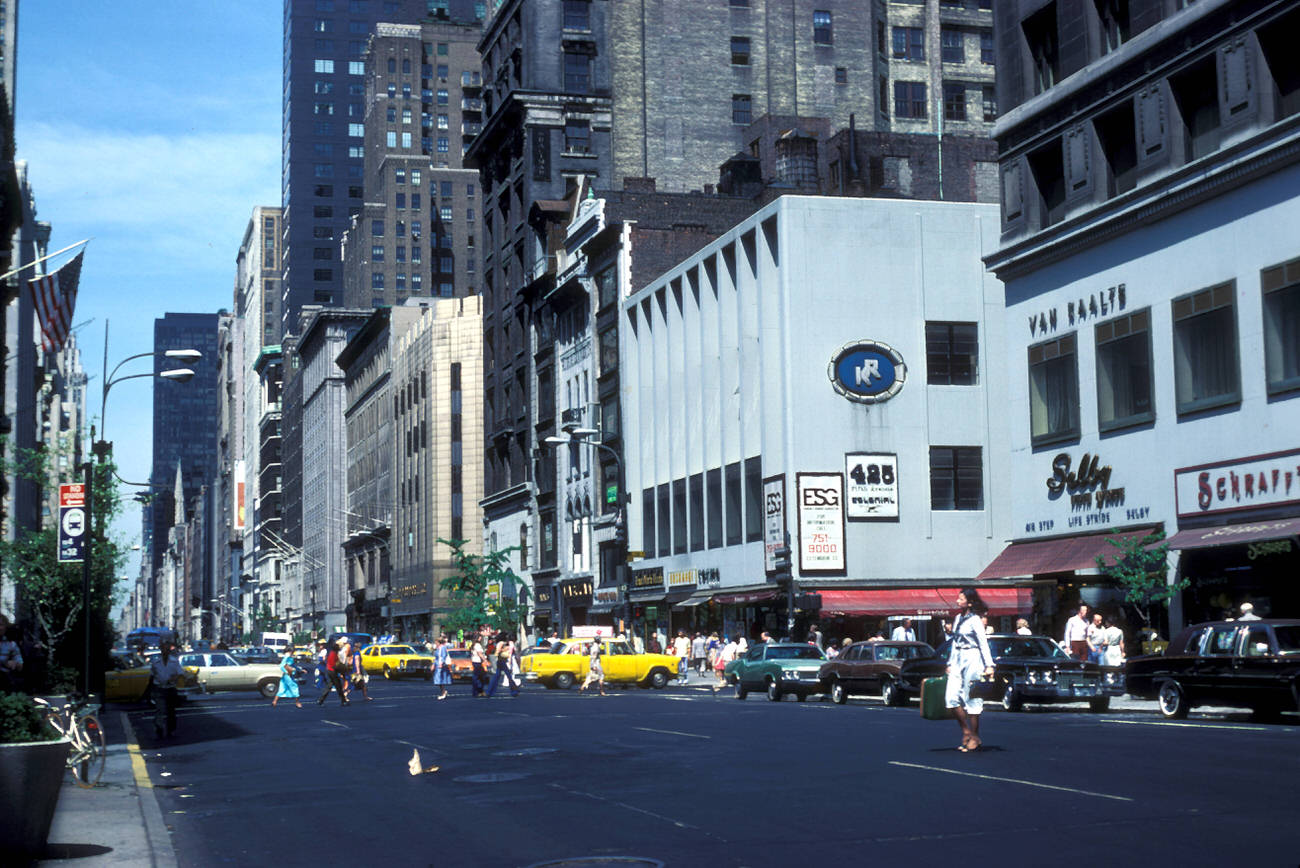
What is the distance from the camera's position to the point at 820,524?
54.9m

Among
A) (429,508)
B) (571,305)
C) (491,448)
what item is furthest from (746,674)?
(429,508)

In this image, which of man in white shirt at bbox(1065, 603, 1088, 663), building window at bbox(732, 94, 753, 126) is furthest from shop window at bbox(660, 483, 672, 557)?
man in white shirt at bbox(1065, 603, 1088, 663)

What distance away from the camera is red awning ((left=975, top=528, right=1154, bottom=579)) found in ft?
127

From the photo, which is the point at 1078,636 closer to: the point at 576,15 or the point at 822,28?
the point at 822,28

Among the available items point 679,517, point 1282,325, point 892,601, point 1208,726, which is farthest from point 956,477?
point 1208,726

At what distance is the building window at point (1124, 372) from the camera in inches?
1503

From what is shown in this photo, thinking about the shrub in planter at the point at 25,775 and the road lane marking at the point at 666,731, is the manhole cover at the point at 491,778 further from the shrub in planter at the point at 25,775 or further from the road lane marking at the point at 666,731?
the shrub in planter at the point at 25,775

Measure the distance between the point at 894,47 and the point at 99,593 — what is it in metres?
52.1

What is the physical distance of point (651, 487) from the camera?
70.4 m

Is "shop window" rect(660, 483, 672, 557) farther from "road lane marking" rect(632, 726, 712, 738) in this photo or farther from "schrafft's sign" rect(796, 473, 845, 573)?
"road lane marking" rect(632, 726, 712, 738)

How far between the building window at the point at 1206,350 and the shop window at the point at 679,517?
31.6 meters

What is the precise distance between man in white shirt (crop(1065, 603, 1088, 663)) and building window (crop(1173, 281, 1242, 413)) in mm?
5419

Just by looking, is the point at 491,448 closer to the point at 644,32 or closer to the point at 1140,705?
the point at 644,32

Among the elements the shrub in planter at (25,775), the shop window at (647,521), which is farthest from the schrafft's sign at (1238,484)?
the shop window at (647,521)
